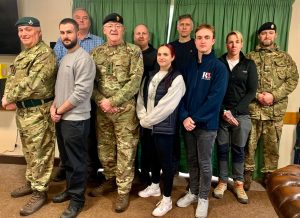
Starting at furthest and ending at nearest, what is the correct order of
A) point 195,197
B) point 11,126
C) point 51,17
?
point 11,126 → point 51,17 → point 195,197

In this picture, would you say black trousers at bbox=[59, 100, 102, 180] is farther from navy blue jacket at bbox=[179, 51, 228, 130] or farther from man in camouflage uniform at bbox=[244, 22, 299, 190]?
man in camouflage uniform at bbox=[244, 22, 299, 190]

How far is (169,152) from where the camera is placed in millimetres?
2328

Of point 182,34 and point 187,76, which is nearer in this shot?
point 187,76

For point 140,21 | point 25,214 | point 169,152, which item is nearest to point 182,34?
point 140,21

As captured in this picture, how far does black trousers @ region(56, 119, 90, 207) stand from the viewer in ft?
7.34

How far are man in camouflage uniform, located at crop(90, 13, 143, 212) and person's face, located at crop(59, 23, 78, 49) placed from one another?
0.87ft

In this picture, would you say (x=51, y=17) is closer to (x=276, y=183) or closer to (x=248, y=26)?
(x=248, y=26)

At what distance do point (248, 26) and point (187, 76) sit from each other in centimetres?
102

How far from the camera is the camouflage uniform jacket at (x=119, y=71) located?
2342 millimetres

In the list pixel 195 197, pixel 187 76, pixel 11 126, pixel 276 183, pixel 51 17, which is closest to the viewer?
pixel 276 183

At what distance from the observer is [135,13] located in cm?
298

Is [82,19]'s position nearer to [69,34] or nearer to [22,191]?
[69,34]

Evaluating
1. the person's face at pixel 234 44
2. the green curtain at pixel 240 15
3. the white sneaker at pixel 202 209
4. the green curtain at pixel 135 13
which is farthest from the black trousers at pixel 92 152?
the person's face at pixel 234 44

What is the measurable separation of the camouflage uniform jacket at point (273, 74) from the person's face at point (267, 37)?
0.18 ft
